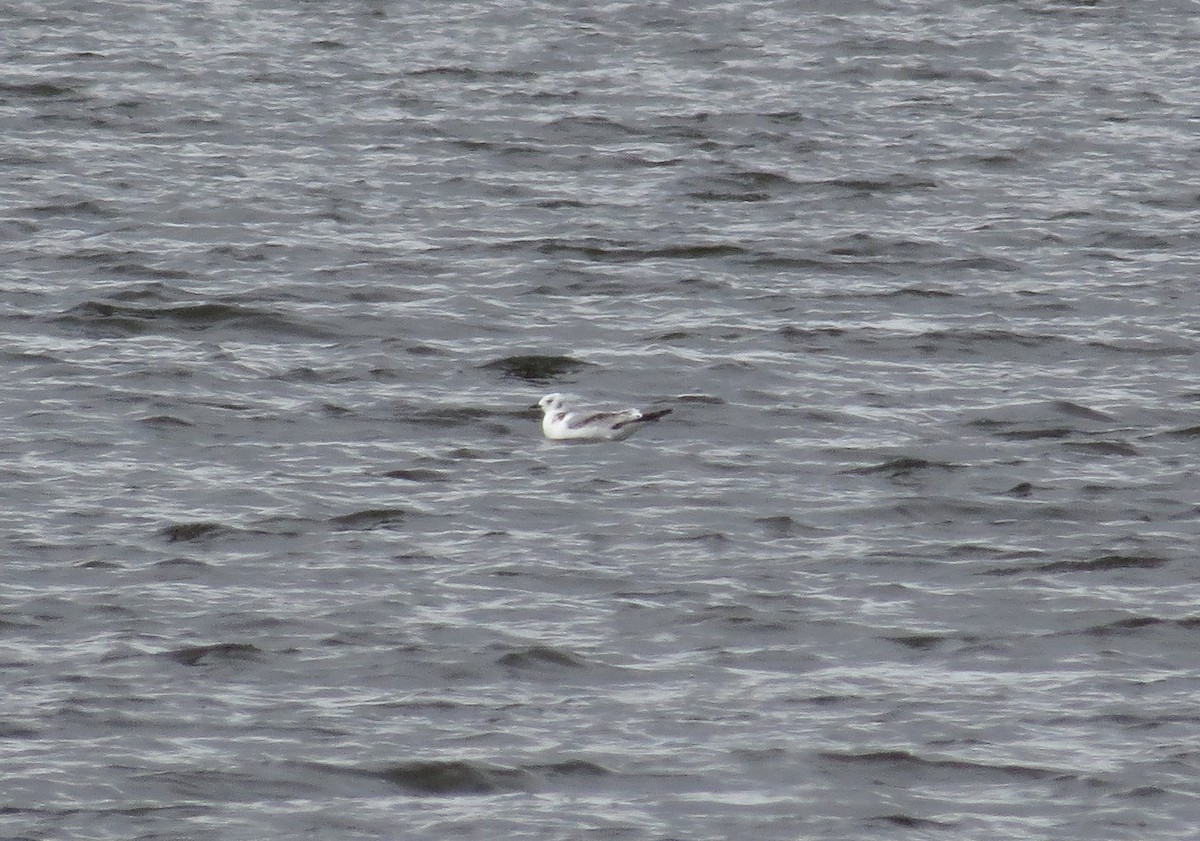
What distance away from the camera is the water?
1018cm

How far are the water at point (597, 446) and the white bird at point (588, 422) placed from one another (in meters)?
0.14

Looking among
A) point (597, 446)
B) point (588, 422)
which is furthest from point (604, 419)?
point (597, 446)

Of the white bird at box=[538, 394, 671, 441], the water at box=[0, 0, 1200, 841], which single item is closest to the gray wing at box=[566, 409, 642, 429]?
the white bird at box=[538, 394, 671, 441]

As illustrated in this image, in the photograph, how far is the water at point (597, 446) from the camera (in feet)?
33.4

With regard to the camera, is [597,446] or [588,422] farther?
[597,446]

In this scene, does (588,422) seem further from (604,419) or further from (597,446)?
(597,446)

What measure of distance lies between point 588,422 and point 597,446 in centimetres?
27

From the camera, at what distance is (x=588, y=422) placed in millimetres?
14219

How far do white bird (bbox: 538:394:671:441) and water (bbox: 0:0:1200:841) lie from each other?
143 millimetres

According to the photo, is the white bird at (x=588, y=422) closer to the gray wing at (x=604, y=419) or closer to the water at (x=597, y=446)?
the gray wing at (x=604, y=419)

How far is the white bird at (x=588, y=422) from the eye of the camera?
46.8 ft

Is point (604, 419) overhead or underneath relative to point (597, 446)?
overhead

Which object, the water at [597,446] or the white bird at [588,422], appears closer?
the water at [597,446]

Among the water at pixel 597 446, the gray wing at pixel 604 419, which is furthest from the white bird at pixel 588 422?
the water at pixel 597 446
